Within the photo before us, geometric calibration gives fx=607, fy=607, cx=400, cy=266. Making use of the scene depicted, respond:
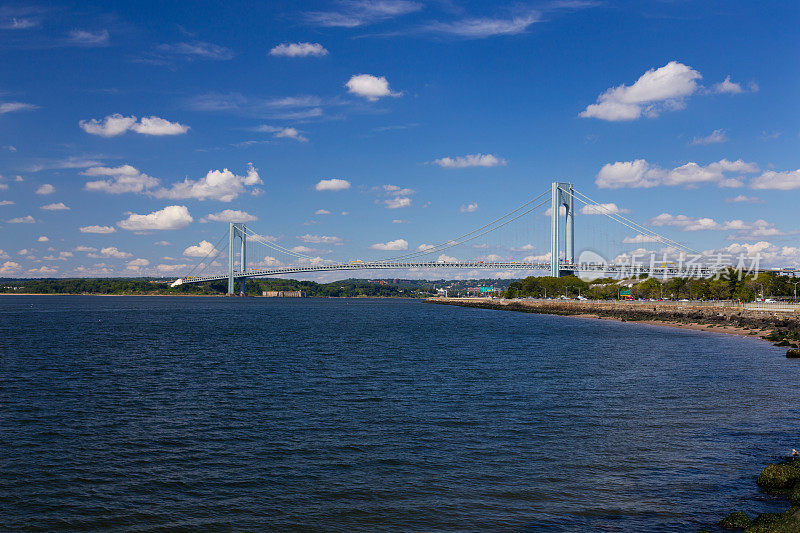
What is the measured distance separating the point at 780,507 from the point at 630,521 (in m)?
2.75

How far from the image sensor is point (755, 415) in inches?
666

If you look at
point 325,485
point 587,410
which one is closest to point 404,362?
point 587,410

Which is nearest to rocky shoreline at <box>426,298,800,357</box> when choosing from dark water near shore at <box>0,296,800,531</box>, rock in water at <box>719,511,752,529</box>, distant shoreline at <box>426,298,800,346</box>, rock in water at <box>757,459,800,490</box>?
distant shoreline at <box>426,298,800,346</box>

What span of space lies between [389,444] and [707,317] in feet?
193

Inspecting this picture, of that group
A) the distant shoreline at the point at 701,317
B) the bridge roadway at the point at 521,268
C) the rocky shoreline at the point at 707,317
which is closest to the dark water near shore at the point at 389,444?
the rocky shoreline at the point at 707,317

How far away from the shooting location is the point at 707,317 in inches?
2477

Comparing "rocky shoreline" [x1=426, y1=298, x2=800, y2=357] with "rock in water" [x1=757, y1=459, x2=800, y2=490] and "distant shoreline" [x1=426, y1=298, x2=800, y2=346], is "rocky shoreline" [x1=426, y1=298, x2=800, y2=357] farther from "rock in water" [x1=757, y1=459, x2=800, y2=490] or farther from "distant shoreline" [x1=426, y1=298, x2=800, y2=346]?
"rock in water" [x1=757, y1=459, x2=800, y2=490]

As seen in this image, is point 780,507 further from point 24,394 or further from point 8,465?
point 24,394

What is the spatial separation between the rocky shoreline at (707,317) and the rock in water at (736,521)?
26.1 m

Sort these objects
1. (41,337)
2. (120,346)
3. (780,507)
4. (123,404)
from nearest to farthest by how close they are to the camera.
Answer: (780,507) → (123,404) → (120,346) → (41,337)

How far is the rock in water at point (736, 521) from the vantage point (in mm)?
9180

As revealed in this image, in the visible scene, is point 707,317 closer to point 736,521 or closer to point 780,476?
point 780,476

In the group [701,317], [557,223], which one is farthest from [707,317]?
[557,223]

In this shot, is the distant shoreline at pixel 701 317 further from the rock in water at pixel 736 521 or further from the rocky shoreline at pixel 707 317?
the rock in water at pixel 736 521
